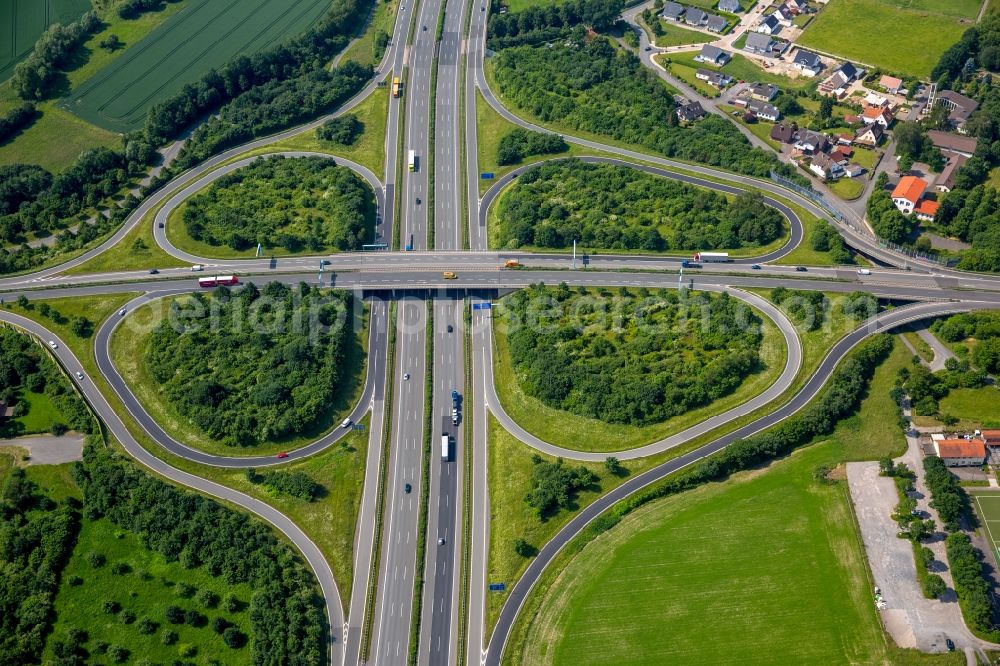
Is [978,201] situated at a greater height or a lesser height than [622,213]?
greater

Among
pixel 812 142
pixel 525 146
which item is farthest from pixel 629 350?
pixel 812 142

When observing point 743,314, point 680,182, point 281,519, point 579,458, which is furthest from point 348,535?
point 680,182

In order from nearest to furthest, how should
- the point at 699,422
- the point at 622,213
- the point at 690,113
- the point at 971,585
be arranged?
the point at 971,585, the point at 699,422, the point at 622,213, the point at 690,113

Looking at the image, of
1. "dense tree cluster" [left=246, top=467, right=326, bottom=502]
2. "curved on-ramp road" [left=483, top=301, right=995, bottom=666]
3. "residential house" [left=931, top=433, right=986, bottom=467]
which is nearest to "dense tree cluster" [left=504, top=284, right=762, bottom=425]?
"curved on-ramp road" [left=483, top=301, right=995, bottom=666]

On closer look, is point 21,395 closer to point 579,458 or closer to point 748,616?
point 579,458

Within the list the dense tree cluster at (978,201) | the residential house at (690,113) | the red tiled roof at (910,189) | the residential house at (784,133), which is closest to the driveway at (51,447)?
the residential house at (690,113)

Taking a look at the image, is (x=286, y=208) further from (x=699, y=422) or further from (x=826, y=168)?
(x=826, y=168)
